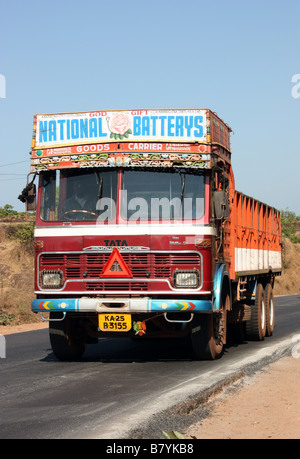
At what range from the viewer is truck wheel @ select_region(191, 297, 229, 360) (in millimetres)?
11375

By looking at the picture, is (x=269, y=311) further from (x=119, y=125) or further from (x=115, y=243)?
(x=119, y=125)

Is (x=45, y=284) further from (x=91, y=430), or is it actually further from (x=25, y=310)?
(x=25, y=310)

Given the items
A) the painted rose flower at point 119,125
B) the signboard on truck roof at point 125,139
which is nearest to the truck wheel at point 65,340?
the signboard on truck roof at point 125,139

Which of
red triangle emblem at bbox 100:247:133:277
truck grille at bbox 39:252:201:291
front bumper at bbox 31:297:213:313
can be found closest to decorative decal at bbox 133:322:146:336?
front bumper at bbox 31:297:213:313

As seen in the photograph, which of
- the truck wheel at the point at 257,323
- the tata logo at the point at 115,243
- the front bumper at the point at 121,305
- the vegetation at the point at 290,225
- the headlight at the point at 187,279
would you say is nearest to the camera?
the front bumper at the point at 121,305

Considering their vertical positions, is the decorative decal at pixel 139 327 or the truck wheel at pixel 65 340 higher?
the decorative decal at pixel 139 327

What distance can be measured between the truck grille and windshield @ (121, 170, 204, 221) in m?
0.56

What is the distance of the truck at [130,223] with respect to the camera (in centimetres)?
1086

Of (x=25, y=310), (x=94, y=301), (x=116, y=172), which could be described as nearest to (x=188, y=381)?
(x=94, y=301)

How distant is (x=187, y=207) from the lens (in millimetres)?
11023

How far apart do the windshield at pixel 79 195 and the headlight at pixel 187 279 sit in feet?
4.38

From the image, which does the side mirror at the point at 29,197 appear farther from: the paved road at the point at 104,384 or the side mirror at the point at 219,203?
the side mirror at the point at 219,203

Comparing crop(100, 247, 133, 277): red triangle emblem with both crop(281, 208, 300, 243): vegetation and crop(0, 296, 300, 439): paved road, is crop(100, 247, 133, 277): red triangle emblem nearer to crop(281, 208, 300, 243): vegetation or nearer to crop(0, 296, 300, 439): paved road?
crop(0, 296, 300, 439): paved road
